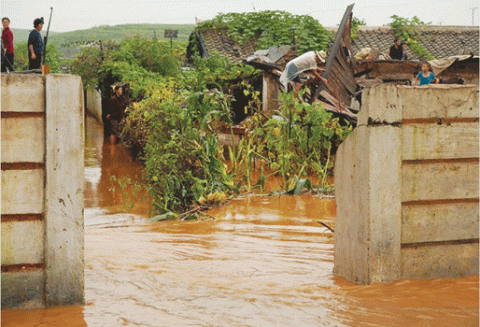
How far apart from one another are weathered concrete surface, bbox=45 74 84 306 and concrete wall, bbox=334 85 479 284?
5.94 ft

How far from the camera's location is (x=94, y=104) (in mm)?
31062

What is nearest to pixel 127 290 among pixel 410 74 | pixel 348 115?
pixel 348 115

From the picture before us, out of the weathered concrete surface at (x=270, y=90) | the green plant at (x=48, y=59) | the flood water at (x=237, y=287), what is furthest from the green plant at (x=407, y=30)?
the flood water at (x=237, y=287)

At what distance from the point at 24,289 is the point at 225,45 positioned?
23065mm

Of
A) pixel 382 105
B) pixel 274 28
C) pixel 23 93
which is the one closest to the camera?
pixel 23 93

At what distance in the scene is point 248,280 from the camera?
4.70 metres

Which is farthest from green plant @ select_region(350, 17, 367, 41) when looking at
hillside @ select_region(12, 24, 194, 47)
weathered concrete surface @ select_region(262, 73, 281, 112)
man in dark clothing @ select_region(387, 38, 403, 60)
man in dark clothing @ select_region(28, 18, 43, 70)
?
hillside @ select_region(12, 24, 194, 47)

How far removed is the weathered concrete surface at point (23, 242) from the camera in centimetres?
380

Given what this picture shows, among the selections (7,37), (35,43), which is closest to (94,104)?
(35,43)

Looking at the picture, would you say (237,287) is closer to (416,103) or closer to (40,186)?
(40,186)

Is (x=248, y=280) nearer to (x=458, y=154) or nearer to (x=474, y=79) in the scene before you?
(x=458, y=154)

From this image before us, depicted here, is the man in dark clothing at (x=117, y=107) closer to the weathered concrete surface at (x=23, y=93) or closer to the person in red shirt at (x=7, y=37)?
the person in red shirt at (x=7, y=37)

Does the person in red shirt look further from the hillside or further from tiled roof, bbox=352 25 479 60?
the hillside

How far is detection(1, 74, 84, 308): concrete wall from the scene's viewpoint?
12.4ft
